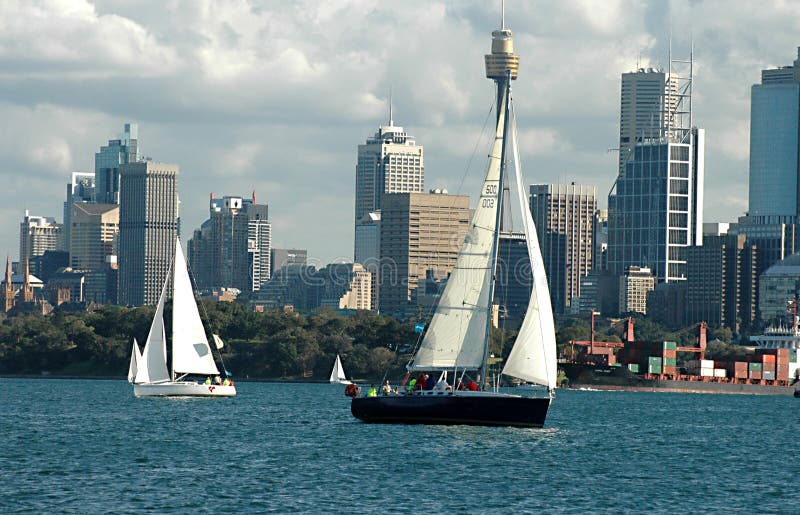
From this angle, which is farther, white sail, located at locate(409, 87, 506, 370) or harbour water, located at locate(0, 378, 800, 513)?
white sail, located at locate(409, 87, 506, 370)

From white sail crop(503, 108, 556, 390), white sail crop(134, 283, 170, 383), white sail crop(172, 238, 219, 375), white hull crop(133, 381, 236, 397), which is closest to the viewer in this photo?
white sail crop(503, 108, 556, 390)

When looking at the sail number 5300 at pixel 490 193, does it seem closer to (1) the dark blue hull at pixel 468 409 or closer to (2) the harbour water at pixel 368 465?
(1) the dark blue hull at pixel 468 409

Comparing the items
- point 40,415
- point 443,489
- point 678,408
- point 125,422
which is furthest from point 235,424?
point 678,408

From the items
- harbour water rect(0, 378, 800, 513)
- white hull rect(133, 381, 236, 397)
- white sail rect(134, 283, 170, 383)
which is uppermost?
white sail rect(134, 283, 170, 383)

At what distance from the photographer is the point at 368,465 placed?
6769 cm

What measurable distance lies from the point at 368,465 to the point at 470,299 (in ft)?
43.0

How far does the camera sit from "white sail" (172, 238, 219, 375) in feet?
392

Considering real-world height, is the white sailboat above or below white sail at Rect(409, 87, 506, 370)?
below

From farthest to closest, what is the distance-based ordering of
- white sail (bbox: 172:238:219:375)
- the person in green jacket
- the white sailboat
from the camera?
1. white sail (bbox: 172:238:219:375)
2. the white sailboat
3. the person in green jacket

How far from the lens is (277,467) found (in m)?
67.5

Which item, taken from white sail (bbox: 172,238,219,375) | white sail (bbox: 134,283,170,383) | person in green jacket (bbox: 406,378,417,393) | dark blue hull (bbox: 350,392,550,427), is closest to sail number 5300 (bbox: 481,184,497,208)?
dark blue hull (bbox: 350,392,550,427)

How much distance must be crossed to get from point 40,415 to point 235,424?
653 inches

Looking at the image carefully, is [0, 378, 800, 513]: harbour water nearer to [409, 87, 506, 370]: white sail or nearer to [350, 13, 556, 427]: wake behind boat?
[350, 13, 556, 427]: wake behind boat

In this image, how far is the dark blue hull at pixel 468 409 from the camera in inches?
3049
